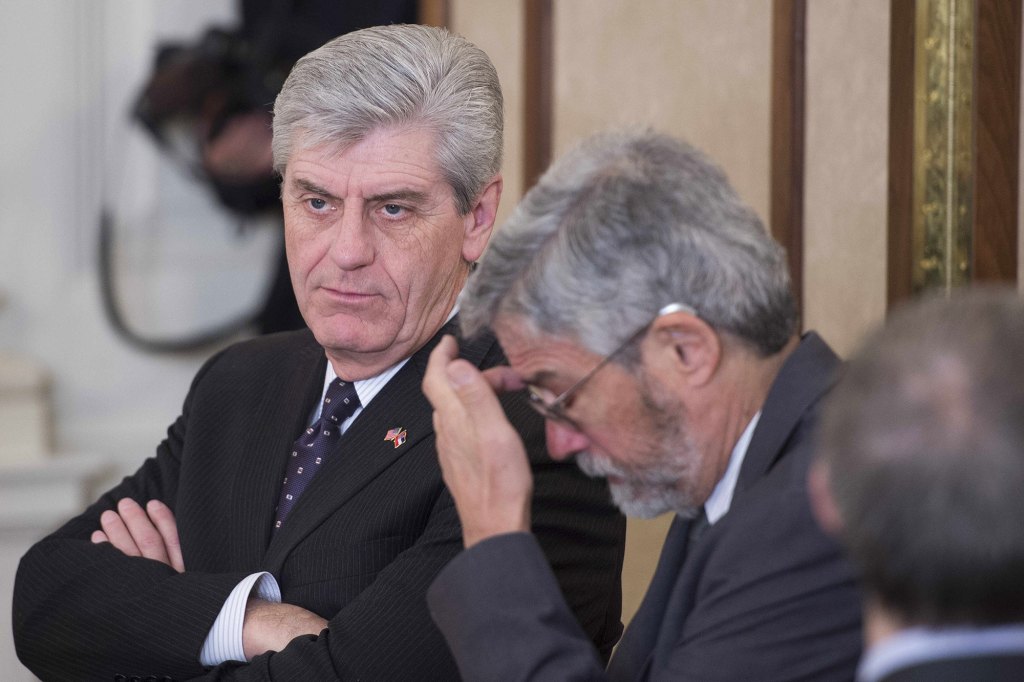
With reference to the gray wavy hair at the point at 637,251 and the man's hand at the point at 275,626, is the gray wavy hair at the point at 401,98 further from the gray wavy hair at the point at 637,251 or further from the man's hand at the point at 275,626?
the man's hand at the point at 275,626

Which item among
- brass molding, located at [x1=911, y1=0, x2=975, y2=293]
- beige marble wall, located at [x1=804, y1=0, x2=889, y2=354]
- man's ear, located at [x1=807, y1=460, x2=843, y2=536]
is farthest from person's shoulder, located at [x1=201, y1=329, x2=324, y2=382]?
man's ear, located at [x1=807, y1=460, x2=843, y2=536]

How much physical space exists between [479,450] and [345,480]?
562 mm

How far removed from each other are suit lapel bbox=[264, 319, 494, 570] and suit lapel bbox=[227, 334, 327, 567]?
0.11ft

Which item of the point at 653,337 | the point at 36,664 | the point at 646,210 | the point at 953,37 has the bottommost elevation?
the point at 36,664

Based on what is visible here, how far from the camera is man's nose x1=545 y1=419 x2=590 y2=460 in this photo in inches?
67.6

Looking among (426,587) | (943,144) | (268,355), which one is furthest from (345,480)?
(943,144)

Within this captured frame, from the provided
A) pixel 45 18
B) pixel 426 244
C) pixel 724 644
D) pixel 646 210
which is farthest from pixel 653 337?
pixel 45 18

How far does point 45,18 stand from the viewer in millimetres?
4199

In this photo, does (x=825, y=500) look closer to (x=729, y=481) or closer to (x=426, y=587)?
(x=729, y=481)

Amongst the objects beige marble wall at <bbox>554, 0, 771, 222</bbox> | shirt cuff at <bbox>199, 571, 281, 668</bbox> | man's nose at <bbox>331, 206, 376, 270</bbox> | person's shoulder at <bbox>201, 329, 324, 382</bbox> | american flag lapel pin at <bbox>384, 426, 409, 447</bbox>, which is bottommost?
shirt cuff at <bbox>199, 571, 281, 668</bbox>

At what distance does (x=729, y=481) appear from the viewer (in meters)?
1.71

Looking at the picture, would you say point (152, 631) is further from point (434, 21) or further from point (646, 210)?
point (434, 21)

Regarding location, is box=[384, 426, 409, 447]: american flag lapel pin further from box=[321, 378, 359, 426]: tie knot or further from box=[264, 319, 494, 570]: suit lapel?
box=[321, 378, 359, 426]: tie knot

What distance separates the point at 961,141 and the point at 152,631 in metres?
1.99
